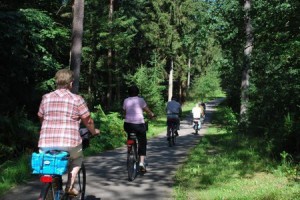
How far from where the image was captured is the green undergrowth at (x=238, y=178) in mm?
6777

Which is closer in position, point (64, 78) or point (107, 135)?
point (64, 78)

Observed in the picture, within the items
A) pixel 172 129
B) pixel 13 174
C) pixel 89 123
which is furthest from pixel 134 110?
pixel 172 129

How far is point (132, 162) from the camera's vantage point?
8.48 metres

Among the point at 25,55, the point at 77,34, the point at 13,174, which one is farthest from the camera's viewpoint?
the point at 25,55

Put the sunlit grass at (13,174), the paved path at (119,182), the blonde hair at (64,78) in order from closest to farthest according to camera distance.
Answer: the blonde hair at (64,78) < the paved path at (119,182) < the sunlit grass at (13,174)

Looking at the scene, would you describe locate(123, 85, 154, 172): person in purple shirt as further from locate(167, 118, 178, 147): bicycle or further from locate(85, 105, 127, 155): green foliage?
locate(167, 118, 178, 147): bicycle

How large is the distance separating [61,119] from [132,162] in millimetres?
4083

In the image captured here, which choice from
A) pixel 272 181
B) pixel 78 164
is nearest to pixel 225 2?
pixel 272 181

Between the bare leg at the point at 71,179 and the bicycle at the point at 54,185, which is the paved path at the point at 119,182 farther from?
the bicycle at the point at 54,185

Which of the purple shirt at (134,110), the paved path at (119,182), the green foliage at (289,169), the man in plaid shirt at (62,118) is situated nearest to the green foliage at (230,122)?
the paved path at (119,182)

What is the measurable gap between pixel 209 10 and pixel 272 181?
16992 mm

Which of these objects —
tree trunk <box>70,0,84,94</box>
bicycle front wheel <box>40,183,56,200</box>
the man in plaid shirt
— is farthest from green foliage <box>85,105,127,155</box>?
bicycle front wheel <box>40,183,56,200</box>

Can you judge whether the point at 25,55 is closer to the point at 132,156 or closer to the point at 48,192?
the point at 132,156

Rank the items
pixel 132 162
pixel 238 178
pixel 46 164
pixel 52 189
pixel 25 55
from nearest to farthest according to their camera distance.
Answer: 1. pixel 46 164
2. pixel 52 189
3. pixel 238 178
4. pixel 132 162
5. pixel 25 55
